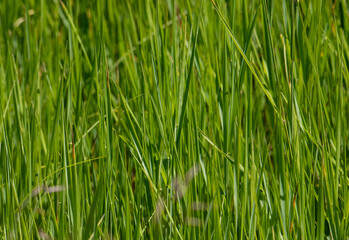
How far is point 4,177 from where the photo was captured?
1.10m

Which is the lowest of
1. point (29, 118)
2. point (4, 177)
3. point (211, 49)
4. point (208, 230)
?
point (208, 230)

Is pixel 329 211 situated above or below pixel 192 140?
below

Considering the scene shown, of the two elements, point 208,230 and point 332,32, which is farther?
point 332,32

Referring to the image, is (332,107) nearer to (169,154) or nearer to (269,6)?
(269,6)

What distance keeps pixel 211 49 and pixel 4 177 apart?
61cm

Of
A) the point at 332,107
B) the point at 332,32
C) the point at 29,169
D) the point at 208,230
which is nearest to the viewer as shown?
the point at 208,230

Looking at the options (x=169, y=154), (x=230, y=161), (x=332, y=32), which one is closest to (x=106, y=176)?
(x=169, y=154)

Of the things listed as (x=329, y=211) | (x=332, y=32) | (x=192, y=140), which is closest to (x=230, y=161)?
(x=192, y=140)

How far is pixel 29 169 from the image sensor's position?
108cm

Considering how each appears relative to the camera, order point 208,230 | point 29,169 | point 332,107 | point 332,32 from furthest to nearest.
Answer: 1. point 332,32
2. point 332,107
3. point 29,169
4. point 208,230

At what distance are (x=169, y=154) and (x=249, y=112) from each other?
7.6 inches

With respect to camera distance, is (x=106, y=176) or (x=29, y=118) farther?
(x=29, y=118)

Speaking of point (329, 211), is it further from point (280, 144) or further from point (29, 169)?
point (29, 169)

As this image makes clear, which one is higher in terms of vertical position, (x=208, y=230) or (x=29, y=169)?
(x=29, y=169)
